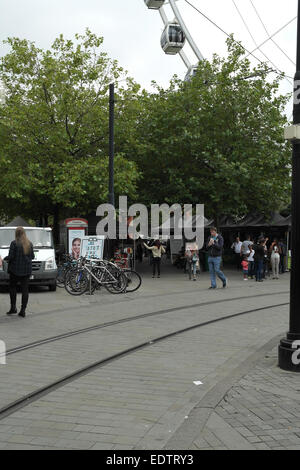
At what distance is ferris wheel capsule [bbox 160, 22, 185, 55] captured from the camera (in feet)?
118

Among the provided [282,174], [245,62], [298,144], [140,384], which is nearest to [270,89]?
[245,62]

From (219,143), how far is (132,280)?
10742 millimetres

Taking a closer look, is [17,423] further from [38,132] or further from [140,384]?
[38,132]

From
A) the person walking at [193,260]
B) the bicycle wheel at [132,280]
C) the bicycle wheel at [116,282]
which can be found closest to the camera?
the bicycle wheel at [116,282]

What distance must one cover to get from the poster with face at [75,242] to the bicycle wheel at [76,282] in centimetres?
259

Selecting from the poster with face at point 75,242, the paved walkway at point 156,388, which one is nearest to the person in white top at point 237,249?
the poster with face at point 75,242

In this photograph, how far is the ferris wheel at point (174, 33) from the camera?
1390 inches

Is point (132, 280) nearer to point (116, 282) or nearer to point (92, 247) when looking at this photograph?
point (116, 282)

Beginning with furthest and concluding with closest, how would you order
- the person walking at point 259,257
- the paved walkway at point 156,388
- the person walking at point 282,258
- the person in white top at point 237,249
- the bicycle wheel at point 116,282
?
the person in white top at point 237,249 < the person walking at point 282,258 < the person walking at point 259,257 < the bicycle wheel at point 116,282 < the paved walkway at point 156,388

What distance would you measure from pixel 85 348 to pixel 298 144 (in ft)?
12.6

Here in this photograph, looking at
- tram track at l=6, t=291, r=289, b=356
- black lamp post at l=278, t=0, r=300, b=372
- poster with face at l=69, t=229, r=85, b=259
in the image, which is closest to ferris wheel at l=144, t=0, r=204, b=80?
poster with face at l=69, t=229, r=85, b=259

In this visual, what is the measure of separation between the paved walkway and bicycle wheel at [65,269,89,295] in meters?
3.95

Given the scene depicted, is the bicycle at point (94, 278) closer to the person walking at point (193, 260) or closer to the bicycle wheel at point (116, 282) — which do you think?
the bicycle wheel at point (116, 282)

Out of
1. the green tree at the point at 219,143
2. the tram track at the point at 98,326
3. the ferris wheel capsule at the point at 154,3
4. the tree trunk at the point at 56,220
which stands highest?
the ferris wheel capsule at the point at 154,3
